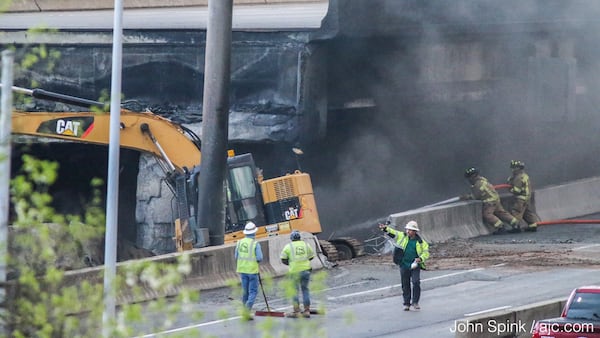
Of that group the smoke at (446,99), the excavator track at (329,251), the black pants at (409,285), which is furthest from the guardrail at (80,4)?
the black pants at (409,285)

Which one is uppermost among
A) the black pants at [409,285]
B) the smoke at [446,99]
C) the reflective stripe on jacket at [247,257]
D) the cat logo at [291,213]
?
the smoke at [446,99]

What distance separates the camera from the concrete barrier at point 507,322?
45.3ft

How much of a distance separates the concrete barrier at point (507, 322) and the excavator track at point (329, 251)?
8364 millimetres

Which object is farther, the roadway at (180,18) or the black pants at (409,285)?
the roadway at (180,18)

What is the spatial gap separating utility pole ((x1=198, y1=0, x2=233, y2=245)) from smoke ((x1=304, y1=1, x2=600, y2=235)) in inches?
393

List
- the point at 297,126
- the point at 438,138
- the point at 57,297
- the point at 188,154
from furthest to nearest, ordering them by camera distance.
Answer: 1. the point at 438,138
2. the point at 297,126
3. the point at 188,154
4. the point at 57,297

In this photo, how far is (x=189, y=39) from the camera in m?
31.9

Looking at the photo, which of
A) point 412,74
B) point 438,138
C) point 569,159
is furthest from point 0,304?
point 569,159

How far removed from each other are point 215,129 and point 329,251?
374 cm

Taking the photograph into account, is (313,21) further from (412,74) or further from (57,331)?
(57,331)

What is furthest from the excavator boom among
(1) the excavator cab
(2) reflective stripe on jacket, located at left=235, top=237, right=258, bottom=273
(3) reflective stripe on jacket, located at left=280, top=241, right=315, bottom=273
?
(3) reflective stripe on jacket, located at left=280, top=241, right=315, bottom=273

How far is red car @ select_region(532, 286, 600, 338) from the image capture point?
13.2 metres

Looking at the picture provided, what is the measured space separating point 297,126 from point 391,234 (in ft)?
43.9

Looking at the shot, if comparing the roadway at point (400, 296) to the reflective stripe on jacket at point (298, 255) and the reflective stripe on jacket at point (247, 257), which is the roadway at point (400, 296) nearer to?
the reflective stripe on jacket at point (298, 255)
